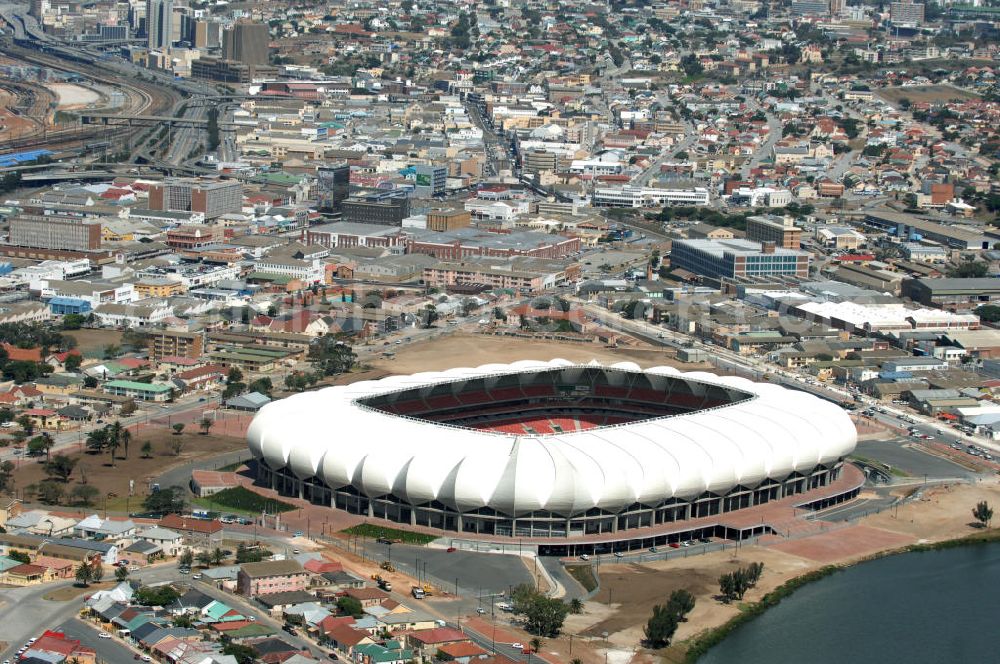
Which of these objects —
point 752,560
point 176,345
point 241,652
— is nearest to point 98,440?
point 176,345

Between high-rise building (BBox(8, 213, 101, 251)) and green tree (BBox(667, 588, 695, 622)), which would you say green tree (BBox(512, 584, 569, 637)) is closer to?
green tree (BBox(667, 588, 695, 622))

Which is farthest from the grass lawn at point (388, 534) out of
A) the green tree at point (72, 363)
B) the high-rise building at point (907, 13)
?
the high-rise building at point (907, 13)

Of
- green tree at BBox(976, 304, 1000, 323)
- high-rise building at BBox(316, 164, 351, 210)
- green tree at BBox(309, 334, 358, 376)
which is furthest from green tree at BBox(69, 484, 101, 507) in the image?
high-rise building at BBox(316, 164, 351, 210)

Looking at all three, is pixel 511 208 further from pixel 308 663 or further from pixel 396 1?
pixel 396 1

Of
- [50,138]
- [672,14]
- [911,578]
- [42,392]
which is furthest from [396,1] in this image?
[911,578]

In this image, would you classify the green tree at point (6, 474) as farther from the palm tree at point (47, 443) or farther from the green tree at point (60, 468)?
the palm tree at point (47, 443)

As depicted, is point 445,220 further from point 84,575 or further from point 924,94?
point 924,94

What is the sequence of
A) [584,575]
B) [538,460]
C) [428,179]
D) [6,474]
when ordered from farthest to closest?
[428,179] → [6,474] → [538,460] → [584,575]
